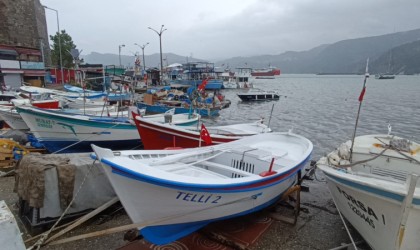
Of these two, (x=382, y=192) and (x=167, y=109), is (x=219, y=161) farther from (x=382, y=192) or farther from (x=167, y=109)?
(x=167, y=109)

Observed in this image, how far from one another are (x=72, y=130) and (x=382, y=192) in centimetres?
1118

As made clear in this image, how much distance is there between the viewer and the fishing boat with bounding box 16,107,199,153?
11109 millimetres

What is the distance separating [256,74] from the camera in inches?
6319

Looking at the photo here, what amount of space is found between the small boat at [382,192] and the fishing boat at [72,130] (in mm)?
8890

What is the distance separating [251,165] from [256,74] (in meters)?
159

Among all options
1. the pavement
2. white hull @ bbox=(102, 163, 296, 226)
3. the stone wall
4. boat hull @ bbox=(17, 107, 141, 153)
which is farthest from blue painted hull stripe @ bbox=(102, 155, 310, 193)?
the stone wall

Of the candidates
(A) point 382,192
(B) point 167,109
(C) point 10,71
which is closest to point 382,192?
(A) point 382,192

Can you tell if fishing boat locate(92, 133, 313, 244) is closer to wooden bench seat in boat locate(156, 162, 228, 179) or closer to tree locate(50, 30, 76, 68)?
wooden bench seat in boat locate(156, 162, 228, 179)

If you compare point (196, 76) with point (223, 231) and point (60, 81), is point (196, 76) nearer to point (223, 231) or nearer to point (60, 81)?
point (60, 81)

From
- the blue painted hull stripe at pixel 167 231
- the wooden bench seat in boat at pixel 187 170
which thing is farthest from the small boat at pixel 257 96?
the blue painted hull stripe at pixel 167 231

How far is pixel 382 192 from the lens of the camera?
160 inches

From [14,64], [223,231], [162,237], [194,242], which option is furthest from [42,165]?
[14,64]

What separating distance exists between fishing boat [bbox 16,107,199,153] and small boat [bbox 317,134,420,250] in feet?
29.2

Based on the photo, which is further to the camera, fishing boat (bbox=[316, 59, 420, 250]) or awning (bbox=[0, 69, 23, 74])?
awning (bbox=[0, 69, 23, 74])
